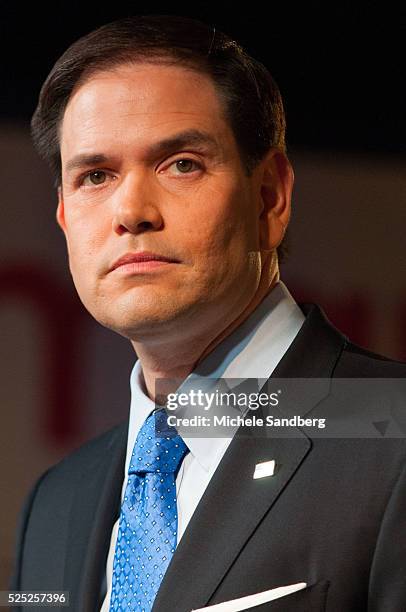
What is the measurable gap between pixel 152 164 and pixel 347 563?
59cm

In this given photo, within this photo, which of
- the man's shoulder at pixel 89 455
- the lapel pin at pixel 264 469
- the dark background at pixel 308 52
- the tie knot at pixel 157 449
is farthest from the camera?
the dark background at pixel 308 52

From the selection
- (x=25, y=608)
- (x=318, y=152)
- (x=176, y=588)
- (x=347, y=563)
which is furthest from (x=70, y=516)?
(x=318, y=152)

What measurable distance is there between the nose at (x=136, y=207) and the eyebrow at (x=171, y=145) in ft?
0.16

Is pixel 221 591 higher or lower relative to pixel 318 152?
lower

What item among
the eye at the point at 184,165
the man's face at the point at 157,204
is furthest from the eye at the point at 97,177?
the eye at the point at 184,165

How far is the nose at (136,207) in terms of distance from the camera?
1392mm

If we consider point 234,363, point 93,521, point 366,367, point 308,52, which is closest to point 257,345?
point 234,363

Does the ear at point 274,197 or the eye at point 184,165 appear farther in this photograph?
the ear at point 274,197

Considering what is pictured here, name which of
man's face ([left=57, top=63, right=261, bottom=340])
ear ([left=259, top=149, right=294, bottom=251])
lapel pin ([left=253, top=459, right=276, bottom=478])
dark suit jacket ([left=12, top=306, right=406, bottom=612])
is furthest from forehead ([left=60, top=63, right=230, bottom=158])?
lapel pin ([left=253, top=459, right=276, bottom=478])

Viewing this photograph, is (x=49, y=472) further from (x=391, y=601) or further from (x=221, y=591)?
(x=391, y=601)

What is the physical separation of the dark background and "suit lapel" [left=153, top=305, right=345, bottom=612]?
0.80 m

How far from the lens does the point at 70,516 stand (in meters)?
1.73

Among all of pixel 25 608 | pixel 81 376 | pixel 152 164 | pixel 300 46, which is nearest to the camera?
pixel 152 164

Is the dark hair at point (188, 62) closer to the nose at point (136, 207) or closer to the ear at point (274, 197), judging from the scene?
the ear at point (274, 197)
